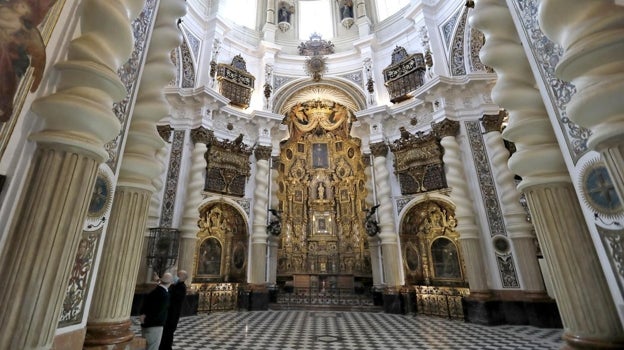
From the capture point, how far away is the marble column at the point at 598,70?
221cm

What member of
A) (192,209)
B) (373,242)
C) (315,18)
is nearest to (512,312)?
(373,242)

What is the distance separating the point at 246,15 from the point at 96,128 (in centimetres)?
1382

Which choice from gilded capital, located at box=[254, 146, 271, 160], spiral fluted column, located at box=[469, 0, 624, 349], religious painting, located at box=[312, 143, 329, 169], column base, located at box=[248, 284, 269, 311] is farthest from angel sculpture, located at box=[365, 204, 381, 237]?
spiral fluted column, located at box=[469, 0, 624, 349]

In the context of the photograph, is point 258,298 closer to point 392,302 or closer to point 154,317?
point 392,302

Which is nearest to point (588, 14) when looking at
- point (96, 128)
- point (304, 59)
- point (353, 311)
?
point (96, 128)

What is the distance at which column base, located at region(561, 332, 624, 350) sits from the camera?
2756mm

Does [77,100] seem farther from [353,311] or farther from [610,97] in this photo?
[353,311]

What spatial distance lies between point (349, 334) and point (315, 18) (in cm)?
1447

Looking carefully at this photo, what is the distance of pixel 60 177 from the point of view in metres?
2.18

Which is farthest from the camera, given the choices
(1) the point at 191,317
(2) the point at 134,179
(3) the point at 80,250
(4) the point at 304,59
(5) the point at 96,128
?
(4) the point at 304,59

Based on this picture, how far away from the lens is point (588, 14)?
244cm

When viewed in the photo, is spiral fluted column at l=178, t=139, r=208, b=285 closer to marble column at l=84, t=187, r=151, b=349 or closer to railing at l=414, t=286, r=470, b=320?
marble column at l=84, t=187, r=151, b=349

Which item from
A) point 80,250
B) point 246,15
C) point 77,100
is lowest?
point 80,250

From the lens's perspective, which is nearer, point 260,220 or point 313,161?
point 260,220
